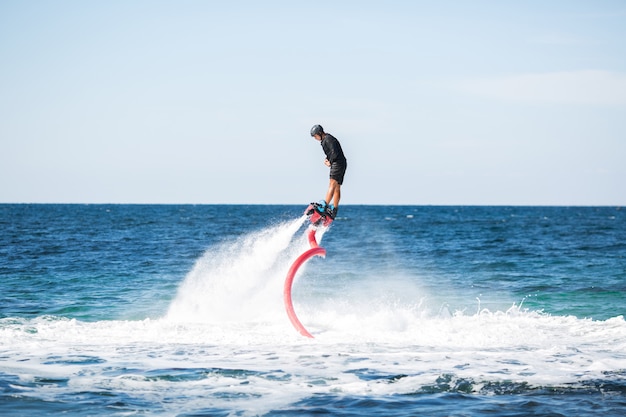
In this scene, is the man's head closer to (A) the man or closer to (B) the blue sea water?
(A) the man

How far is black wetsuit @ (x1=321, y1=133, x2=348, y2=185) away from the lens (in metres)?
14.8

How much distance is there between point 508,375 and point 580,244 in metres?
41.8

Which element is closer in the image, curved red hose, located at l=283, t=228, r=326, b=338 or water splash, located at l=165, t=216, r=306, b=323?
curved red hose, located at l=283, t=228, r=326, b=338

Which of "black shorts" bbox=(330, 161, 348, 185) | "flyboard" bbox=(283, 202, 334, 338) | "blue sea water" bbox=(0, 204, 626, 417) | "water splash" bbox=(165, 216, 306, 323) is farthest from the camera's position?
"water splash" bbox=(165, 216, 306, 323)

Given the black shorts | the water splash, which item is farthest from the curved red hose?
the black shorts

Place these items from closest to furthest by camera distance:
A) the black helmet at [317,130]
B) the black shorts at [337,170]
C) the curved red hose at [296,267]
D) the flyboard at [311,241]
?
the black helmet at [317,130] < the black shorts at [337,170] < the flyboard at [311,241] < the curved red hose at [296,267]

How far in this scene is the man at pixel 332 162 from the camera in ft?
48.4

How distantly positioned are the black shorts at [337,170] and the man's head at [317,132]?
0.64 meters

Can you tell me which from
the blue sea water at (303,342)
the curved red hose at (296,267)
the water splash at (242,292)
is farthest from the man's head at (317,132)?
the water splash at (242,292)

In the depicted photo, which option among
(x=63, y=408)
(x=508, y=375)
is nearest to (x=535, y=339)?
(x=508, y=375)

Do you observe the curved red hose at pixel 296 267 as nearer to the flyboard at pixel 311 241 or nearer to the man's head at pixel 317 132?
the flyboard at pixel 311 241

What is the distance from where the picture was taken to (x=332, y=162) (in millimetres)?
14891

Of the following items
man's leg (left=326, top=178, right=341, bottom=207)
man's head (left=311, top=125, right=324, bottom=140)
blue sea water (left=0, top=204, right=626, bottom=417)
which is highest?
man's head (left=311, top=125, right=324, bottom=140)

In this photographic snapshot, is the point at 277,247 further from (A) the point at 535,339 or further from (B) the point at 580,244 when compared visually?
(B) the point at 580,244
